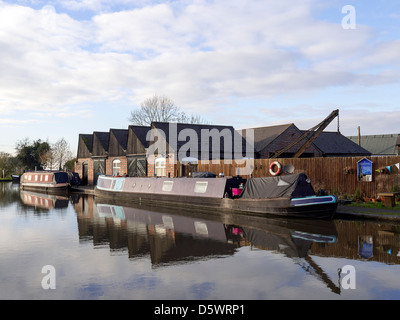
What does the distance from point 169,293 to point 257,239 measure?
232 inches

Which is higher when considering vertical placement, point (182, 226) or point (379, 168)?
point (379, 168)

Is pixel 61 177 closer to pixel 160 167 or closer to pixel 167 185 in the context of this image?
pixel 160 167

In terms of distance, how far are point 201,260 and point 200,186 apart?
12.4 meters

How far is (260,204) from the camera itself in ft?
60.5

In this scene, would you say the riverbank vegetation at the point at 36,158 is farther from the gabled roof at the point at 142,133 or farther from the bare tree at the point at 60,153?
the gabled roof at the point at 142,133

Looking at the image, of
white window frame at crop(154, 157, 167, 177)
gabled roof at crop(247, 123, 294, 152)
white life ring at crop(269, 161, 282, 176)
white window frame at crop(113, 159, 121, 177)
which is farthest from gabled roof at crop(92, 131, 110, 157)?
white life ring at crop(269, 161, 282, 176)

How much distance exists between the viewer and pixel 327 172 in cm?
2214

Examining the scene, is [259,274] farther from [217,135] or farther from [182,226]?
[217,135]

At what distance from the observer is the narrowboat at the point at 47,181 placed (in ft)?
129

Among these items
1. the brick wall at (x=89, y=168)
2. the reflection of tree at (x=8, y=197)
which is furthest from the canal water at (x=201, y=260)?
the brick wall at (x=89, y=168)

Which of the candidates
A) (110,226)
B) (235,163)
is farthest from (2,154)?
(110,226)

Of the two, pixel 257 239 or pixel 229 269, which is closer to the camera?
pixel 229 269

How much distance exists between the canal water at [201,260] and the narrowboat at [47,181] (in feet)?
74.3

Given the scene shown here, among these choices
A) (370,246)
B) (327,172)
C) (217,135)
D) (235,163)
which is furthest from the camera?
(217,135)
